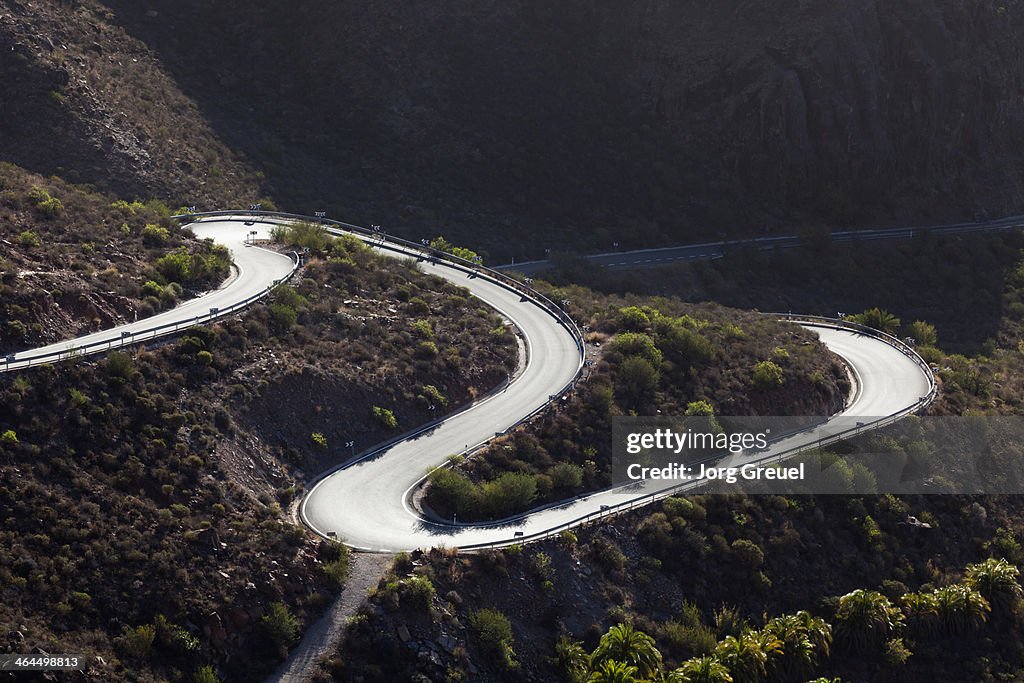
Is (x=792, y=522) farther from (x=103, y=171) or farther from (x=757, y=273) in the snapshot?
(x=103, y=171)

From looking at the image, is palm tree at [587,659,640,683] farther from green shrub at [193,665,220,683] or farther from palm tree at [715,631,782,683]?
green shrub at [193,665,220,683]

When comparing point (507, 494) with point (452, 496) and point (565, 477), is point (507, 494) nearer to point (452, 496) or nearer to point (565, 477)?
point (452, 496)

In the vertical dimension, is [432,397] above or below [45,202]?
below

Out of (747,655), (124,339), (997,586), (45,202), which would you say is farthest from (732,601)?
(45,202)

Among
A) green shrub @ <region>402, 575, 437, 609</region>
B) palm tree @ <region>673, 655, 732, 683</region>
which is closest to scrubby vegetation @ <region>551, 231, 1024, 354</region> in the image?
palm tree @ <region>673, 655, 732, 683</region>

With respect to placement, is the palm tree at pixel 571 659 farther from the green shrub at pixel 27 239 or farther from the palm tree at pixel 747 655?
the green shrub at pixel 27 239

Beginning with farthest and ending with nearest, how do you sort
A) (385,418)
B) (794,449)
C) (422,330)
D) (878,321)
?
(878,321) < (422,330) < (794,449) < (385,418)
